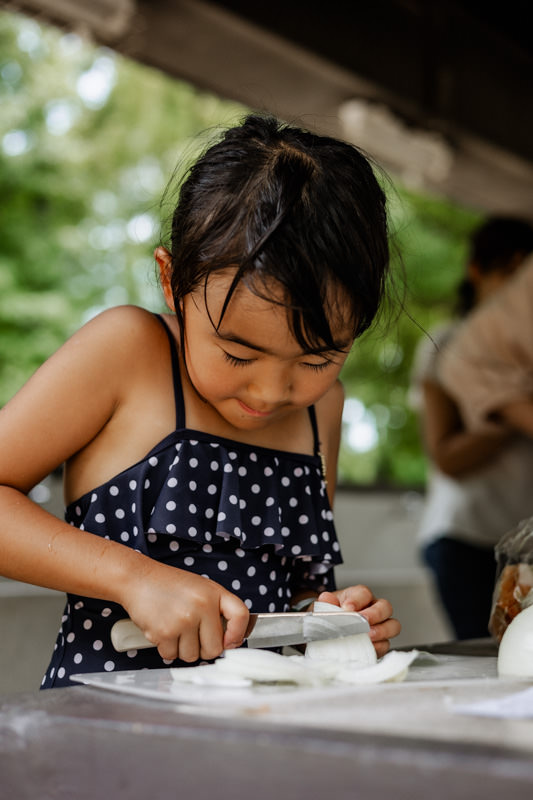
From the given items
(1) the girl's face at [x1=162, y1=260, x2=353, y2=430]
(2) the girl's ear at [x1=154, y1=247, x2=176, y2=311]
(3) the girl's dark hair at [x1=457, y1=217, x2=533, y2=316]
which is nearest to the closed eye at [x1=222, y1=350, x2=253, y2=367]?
(1) the girl's face at [x1=162, y1=260, x2=353, y2=430]

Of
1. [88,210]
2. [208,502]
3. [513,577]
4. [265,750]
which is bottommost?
[265,750]

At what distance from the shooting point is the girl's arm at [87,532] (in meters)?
0.75

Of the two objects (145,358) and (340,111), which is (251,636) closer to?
(145,358)

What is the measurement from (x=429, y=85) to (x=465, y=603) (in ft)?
6.07

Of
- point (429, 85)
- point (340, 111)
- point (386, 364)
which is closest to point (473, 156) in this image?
point (429, 85)

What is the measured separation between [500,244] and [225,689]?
5.94 ft

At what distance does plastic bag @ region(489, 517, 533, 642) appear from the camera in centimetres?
104

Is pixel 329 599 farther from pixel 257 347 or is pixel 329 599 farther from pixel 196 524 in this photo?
pixel 257 347

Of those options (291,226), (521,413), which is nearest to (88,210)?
(521,413)

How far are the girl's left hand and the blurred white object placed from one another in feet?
0.43

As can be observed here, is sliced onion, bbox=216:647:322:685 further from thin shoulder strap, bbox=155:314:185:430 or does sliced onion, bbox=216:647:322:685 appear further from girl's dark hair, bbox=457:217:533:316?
girl's dark hair, bbox=457:217:533:316

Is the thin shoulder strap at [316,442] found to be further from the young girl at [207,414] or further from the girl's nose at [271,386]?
the girl's nose at [271,386]

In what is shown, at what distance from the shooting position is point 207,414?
0.98 metres

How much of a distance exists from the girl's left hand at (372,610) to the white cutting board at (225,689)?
0.11m
